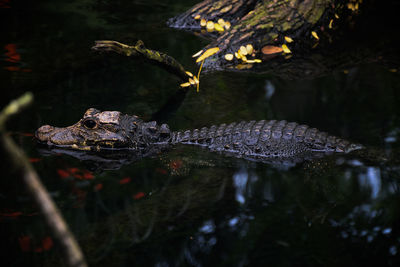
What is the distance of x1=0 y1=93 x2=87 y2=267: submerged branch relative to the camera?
65 cm

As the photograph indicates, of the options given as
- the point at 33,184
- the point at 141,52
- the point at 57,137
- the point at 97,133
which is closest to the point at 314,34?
the point at 141,52

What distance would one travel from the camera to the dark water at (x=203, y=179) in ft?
9.67

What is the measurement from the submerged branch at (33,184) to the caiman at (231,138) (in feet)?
12.0

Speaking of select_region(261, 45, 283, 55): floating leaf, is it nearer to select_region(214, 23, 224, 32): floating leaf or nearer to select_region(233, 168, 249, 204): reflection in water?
select_region(214, 23, 224, 32): floating leaf

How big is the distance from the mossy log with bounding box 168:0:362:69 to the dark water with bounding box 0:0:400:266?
88 cm

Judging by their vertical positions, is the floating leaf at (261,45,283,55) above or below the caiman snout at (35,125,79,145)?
above

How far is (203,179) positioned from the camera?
12.8ft

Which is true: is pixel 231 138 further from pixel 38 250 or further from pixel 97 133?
pixel 38 250

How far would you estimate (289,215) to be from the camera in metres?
3.41

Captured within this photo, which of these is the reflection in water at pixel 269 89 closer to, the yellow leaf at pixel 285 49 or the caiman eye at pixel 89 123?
the yellow leaf at pixel 285 49

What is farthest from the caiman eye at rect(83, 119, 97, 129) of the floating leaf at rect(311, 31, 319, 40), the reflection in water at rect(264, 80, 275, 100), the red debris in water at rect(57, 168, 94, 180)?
the floating leaf at rect(311, 31, 319, 40)

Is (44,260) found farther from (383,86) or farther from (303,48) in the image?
(303,48)

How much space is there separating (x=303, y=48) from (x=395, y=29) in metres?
2.81

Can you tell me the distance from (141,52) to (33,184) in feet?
12.7
